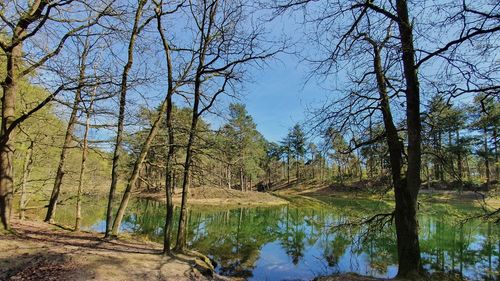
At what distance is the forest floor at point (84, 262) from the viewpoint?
5.75m

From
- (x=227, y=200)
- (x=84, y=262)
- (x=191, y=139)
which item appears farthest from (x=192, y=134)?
(x=227, y=200)

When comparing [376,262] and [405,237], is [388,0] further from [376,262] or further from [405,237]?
[376,262]

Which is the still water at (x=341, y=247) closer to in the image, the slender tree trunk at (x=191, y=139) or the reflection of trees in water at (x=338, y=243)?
the reflection of trees in water at (x=338, y=243)

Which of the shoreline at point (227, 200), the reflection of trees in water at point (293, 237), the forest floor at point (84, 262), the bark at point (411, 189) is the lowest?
the reflection of trees in water at point (293, 237)

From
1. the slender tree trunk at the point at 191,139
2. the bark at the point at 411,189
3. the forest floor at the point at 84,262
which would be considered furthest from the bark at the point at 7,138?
the bark at the point at 411,189

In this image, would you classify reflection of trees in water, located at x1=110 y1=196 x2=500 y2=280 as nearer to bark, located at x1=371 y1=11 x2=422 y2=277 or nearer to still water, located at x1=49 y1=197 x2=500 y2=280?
still water, located at x1=49 y1=197 x2=500 y2=280

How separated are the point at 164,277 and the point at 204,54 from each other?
585cm

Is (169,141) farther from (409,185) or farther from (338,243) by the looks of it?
(338,243)

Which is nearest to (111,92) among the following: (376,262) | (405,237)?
(405,237)

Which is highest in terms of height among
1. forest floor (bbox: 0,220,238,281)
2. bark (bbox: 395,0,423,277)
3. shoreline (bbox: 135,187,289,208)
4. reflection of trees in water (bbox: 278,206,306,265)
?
bark (bbox: 395,0,423,277)

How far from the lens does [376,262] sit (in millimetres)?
12023

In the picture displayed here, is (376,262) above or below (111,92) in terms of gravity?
below

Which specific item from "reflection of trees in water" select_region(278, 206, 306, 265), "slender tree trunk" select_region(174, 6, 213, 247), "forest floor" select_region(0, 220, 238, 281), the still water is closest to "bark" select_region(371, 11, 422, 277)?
the still water

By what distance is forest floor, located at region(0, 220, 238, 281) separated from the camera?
18.9ft
